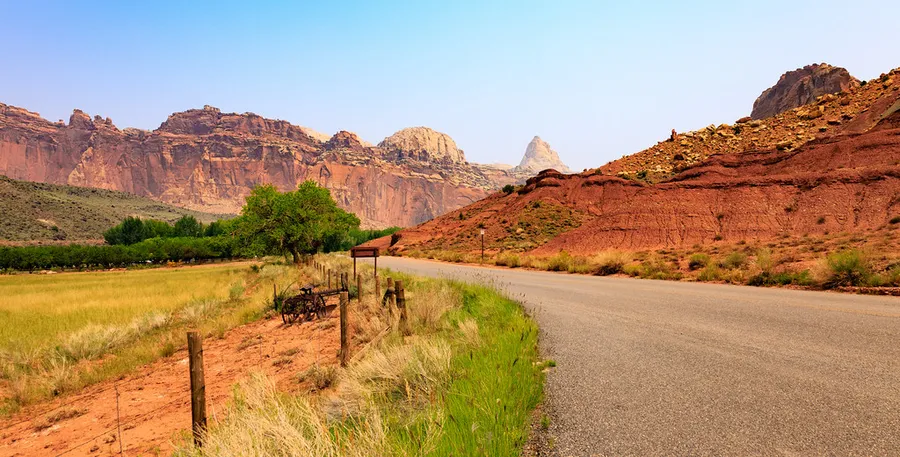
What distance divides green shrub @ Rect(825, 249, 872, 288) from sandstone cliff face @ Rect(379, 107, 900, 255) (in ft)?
40.8

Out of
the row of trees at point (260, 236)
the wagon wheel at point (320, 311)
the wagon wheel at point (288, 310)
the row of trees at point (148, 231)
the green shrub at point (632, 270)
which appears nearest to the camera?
the wagon wheel at point (288, 310)

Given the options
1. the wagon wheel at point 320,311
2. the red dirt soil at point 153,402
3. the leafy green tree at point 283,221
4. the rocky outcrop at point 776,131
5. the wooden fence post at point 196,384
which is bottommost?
the red dirt soil at point 153,402

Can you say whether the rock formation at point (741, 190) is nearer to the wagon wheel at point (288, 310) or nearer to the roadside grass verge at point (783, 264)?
the roadside grass verge at point (783, 264)

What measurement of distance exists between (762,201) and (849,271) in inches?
856

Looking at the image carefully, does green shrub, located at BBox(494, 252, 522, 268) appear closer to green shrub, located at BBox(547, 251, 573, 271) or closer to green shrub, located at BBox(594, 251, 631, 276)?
green shrub, located at BBox(547, 251, 573, 271)

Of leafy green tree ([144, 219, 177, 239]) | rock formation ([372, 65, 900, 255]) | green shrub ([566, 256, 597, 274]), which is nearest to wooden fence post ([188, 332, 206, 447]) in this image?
green shrub ([566, 256, 597, 274])

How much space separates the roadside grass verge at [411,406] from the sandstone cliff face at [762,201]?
25.2 meters

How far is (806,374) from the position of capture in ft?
14.8

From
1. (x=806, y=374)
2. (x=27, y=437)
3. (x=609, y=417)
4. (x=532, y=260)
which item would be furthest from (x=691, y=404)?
(x=532, y=260)

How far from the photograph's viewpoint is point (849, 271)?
38.1ft

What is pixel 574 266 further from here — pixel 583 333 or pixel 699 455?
pixel 699 455

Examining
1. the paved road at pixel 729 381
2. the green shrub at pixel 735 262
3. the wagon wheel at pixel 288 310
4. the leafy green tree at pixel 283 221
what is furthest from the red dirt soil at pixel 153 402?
A: the leafy green tree at pixel 283 221

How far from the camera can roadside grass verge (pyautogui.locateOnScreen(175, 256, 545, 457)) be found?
3.03 meters

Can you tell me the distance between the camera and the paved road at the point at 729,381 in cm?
325
